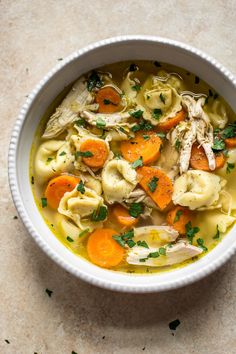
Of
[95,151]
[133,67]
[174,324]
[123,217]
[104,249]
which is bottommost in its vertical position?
[174,324]

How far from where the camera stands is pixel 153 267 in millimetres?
2848

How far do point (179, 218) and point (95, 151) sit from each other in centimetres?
53

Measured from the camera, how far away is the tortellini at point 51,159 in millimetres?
2854

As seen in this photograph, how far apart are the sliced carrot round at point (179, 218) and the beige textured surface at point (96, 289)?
35 centimetres

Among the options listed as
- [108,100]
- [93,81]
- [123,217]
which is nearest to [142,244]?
[123,217]

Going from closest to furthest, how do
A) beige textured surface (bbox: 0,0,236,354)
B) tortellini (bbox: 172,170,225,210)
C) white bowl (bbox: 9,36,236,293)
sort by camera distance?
white bowl (bbox: 9,36,236,293), tortellini (bbox: 172,170,225,210), beige textured surface (bbox: 0,0,236,354)

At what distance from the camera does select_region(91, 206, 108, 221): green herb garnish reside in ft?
9.30

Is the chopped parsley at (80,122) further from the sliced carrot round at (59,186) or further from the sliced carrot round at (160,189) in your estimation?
the sliced carrot round at (160,189)

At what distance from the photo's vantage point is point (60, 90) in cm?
285

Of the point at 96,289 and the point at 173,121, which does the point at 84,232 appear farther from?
the point at 173,121

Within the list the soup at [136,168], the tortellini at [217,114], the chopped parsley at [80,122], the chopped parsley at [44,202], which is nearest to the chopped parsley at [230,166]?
the soup at [136,168]

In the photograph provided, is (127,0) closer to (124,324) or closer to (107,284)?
(107,284)

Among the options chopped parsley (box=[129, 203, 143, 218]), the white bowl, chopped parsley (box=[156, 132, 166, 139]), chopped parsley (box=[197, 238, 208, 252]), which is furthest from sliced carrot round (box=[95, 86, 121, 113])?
chopped parsley (box=[197, 238, 208, 252])

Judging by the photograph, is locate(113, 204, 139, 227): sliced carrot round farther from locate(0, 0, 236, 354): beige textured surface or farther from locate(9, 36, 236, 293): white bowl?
locate(0, 0, 236, 354): beige textured surface
